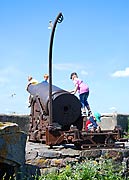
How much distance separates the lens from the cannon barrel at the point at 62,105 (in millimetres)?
8125

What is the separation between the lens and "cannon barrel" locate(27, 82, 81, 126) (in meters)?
8.12

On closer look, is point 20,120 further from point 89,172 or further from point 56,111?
point 89,172

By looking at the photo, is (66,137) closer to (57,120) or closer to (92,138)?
(92,138)

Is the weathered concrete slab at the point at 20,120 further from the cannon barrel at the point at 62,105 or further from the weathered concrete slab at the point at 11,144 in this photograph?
the weathered concrete slab at the point at 11,144

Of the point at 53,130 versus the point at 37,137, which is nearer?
the point at 53,130

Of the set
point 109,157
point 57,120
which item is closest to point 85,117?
point 57,120

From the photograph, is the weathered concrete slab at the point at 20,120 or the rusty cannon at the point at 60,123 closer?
the rusty cannon at the point at 60,123

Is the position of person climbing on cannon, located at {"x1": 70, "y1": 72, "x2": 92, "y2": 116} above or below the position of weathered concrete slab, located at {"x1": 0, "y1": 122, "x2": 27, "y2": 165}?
above

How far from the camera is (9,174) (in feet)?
18.5

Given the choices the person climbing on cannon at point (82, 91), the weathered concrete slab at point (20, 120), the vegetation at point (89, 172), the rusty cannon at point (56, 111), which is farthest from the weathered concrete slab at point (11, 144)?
the weathered concrete slab at point (20, 120)

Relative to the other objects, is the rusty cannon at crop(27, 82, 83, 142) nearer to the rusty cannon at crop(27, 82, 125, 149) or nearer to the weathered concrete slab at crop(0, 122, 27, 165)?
the rusty cannon at crop(27, 82, 125, 149)

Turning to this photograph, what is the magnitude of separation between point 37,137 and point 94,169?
2.40 m

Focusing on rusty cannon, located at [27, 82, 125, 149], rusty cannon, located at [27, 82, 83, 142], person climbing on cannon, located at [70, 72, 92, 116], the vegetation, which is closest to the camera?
the vegetation

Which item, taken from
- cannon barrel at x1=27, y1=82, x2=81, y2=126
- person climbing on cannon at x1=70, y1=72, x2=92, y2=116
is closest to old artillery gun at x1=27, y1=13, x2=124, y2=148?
cannon barrel at x1=27, y1=82, x2=81, y2=126
